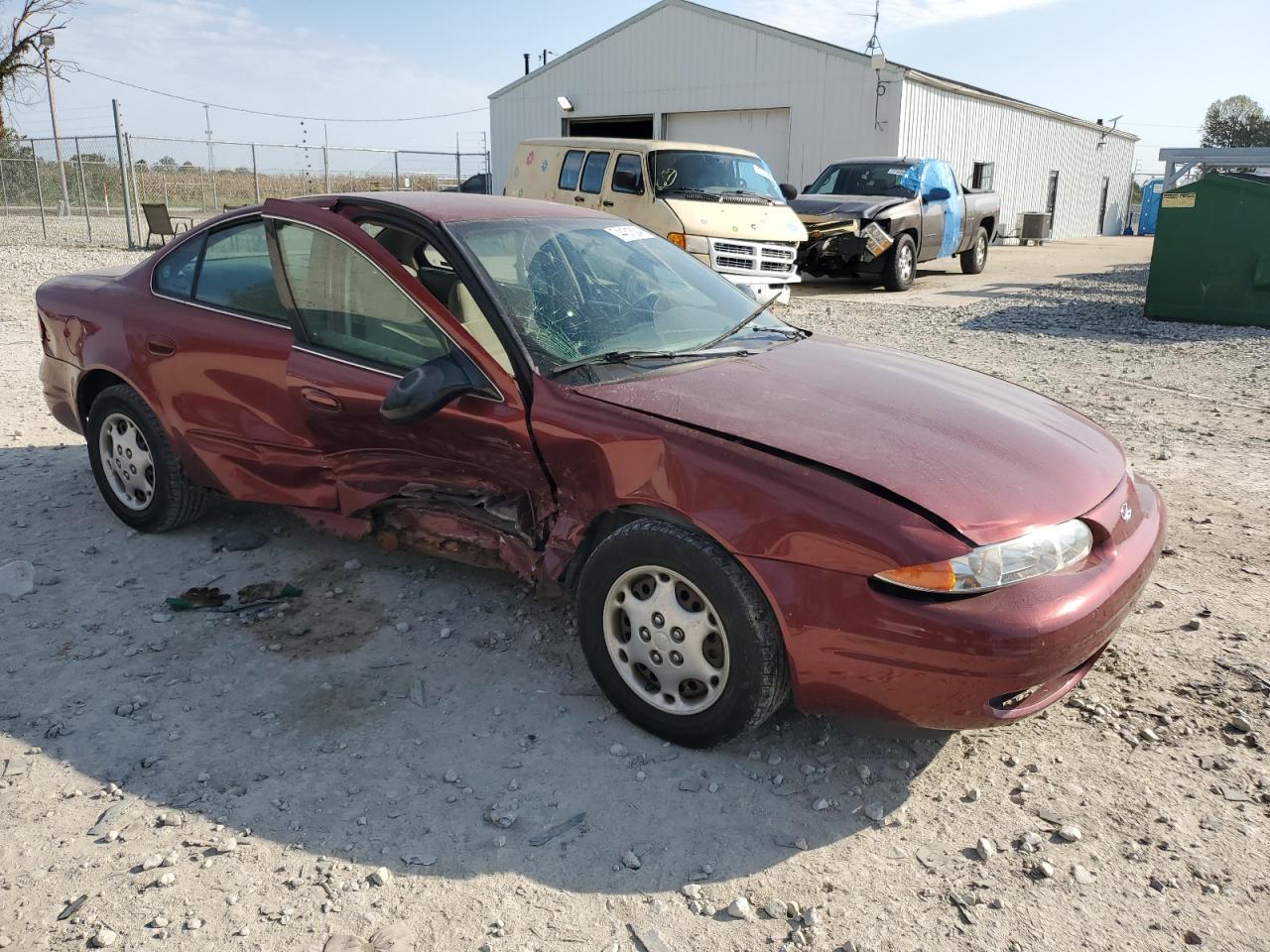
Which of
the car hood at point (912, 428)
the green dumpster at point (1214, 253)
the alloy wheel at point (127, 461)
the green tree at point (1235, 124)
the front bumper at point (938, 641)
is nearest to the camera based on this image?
the front bumper at point (938, 641)

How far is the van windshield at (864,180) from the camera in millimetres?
15305

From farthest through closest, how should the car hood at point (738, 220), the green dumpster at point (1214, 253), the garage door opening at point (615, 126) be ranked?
the garage door opening at point (615, 126), the car hood at point (738, 220), the green dumpster at point (1214, 253)

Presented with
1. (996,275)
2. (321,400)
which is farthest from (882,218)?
(321,400)

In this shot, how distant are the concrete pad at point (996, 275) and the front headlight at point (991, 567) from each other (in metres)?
11.3

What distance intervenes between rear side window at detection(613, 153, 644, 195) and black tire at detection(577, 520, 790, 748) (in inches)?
358

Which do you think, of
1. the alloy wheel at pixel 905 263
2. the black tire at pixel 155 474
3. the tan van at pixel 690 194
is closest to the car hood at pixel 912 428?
the black tire at pixel 155 474

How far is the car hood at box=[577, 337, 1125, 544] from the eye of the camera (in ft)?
8.77

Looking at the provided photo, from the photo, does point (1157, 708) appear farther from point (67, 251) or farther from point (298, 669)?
point (67, 251)

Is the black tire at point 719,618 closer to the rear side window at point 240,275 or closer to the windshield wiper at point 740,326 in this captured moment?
the windshield wiper at point 740,326

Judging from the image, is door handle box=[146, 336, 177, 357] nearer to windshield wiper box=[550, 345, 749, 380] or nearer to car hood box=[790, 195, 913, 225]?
windshield wiper box=[550, 345, 749, 380]

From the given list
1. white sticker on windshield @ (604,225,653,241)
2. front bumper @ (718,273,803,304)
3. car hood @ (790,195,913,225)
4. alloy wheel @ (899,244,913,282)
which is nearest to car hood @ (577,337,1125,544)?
white sticker on windshield @ (604,225,653,241)

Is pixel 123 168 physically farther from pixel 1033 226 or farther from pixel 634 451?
pixel 1033 226

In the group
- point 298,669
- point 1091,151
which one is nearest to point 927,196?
point 298,669

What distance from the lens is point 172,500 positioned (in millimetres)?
4457
